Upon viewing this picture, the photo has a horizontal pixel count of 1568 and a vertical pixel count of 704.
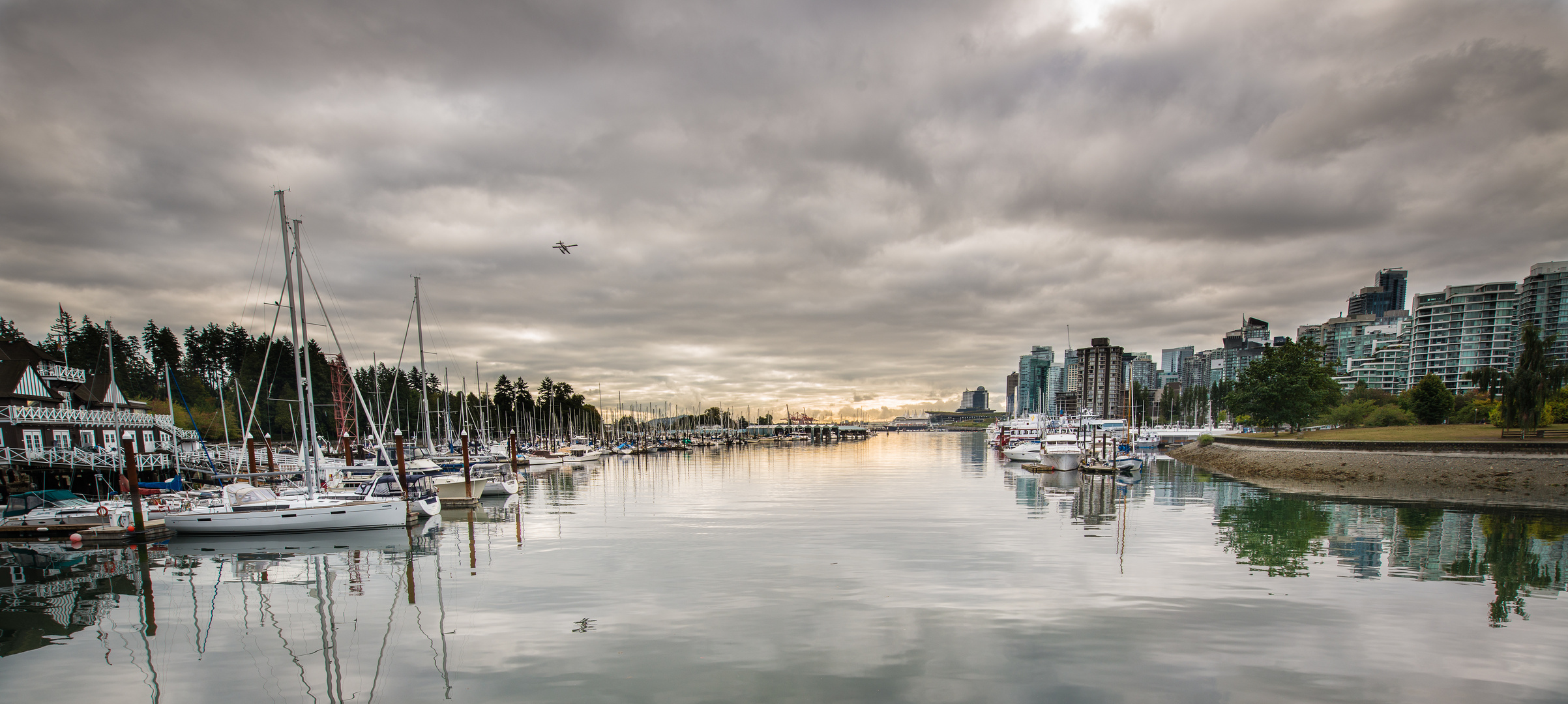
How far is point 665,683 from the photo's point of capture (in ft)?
41.9

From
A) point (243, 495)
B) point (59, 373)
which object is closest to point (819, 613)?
point (243, 495)

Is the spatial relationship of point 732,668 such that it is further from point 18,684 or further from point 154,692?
point 18,684

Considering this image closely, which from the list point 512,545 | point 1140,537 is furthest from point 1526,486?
point 512,545

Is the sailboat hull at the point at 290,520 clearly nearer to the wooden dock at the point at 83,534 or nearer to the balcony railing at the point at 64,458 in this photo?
the wooden dock at the point at 83,534

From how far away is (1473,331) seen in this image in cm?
19300

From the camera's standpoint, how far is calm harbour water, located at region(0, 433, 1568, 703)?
42.3 feet

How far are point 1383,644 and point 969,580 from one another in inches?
371

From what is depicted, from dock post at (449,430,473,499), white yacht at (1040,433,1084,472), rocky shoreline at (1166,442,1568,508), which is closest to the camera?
rocky shoreline at (1166,442,1568,508)

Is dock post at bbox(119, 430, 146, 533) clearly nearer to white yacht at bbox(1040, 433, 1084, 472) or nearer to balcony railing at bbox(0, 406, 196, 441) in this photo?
balcony railing at bbox(0, 406, 196, 441)

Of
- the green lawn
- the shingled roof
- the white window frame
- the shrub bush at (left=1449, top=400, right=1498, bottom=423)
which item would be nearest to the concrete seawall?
the green lawn

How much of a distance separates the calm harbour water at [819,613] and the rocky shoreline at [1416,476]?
7909 mm

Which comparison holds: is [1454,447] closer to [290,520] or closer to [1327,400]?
[1327,400]

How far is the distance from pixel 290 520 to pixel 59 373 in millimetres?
44152

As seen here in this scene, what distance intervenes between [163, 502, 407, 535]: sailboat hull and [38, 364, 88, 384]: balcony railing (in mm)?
36980
